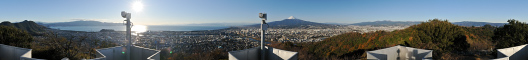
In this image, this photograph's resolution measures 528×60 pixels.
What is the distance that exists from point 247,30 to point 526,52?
11.0 m

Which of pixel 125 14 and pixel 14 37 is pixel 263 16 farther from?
pixel 14 37

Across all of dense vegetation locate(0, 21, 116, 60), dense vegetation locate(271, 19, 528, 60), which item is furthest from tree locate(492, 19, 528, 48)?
dense vegetation locate(0, 21, 116, 60)

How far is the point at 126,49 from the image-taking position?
14.9 feet

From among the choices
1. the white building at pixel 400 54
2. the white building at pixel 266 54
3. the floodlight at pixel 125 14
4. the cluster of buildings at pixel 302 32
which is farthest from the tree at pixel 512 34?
the floodlight at pixel 125 14

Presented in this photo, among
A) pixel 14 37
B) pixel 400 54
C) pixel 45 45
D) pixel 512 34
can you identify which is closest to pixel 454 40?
pixel 512 34

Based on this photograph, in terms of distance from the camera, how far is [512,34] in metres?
8.34

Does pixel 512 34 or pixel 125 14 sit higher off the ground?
pixel 125 14

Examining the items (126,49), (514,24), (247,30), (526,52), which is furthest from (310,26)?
(126,49)

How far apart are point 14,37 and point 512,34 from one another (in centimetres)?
1804

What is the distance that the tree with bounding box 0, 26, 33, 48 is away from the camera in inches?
348

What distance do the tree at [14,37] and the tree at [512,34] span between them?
58.3 feet

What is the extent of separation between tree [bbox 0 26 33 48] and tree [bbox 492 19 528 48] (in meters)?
17.8

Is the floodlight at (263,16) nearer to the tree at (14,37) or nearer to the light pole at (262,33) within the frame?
the light pole at (262,33)

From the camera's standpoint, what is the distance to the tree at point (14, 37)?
29.0 feet
